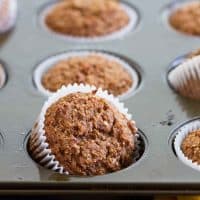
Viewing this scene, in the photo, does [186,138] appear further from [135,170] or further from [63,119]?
[63,119]

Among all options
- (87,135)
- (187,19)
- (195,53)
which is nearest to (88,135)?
(87,135)

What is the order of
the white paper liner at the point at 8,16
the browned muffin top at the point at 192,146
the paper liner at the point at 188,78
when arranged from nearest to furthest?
1. the browned muffin top at the point at 192,146
2. the paper liner at the point at 188,78
3. the white paper liner at the point at 8,16

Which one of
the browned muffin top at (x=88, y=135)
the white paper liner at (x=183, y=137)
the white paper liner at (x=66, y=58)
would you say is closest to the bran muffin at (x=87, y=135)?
the browned muffin top at (x=88, y=135)

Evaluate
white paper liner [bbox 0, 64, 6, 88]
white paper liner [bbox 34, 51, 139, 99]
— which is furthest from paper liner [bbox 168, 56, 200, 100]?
white paper liner [bbox 0, 64, 6, 88]

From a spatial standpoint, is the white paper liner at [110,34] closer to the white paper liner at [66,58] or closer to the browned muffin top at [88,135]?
the white paper liner at [66,58]

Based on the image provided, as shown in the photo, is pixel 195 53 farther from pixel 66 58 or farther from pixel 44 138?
pixel 44 138

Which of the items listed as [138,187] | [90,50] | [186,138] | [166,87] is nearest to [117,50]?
[90,50]

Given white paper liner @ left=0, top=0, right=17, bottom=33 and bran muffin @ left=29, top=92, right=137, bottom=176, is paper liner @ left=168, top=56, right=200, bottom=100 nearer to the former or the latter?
bran muffin @ left=29, top=92, right=137, bottom=176
